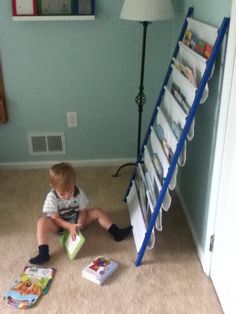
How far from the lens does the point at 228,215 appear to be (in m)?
1.50

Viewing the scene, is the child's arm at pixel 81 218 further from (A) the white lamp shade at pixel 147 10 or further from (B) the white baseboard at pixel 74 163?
(A) the white lamp shade at pixel 147 10

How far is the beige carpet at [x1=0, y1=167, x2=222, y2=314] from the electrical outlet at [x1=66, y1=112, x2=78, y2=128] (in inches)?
20.9

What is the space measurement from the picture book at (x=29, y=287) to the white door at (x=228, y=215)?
2.60ft

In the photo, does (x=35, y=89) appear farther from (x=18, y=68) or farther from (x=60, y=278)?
(x=60, y=278)

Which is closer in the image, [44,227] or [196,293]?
[196,293]

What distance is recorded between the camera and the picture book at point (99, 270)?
173 cm

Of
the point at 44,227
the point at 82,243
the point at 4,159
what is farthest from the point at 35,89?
the point at 82,243

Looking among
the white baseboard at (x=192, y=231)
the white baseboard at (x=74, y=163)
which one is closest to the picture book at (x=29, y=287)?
the white baseboard at (x=192, y=231)

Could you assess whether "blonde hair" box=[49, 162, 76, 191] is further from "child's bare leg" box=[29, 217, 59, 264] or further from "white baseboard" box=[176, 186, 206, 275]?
"white baseboard" box=[176, 186, 206, 275]

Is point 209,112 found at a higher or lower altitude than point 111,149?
higher

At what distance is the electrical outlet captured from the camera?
265cm

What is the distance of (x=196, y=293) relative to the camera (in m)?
1.68

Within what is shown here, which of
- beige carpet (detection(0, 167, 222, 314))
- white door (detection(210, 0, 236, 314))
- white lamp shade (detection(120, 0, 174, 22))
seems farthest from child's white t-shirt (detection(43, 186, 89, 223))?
white lamp shade (detection(120, 0, 174, 22))

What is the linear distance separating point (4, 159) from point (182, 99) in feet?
5.10
